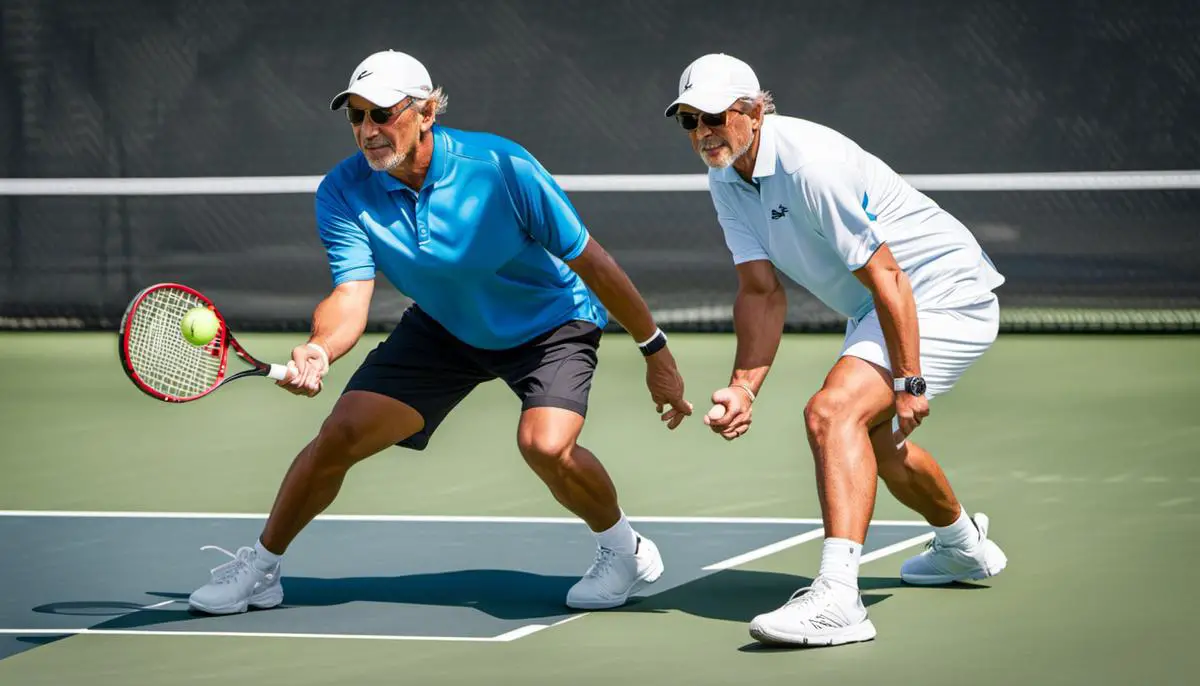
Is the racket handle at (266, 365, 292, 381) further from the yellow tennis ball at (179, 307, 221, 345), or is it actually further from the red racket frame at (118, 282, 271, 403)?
the yellow tennis ball at (179, 307, 221, 345)

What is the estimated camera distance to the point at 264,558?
209 inches

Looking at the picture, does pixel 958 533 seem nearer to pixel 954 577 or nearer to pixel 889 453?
pixel 954 577

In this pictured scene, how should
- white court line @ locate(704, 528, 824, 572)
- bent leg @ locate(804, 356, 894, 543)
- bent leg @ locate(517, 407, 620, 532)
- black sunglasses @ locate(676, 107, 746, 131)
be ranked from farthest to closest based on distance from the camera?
white court line @ locate(704, 528, 824, 572), bent leg @ locate(517, 407, 620, 532), black sunglasses @ locate(676, 107, 746, 131), bent leg @ locate(804, 356, 894, 543)

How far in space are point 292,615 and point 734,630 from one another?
46.2 inches

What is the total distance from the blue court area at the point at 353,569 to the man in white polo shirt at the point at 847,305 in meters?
0.71

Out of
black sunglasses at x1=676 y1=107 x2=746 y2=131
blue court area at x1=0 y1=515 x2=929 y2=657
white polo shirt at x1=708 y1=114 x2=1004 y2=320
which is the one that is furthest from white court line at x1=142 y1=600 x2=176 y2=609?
black sunglasses at x1=676 y1=107 x2=746 y2=131

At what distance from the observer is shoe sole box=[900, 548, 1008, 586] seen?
5453mm

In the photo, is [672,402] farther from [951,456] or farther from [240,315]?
[240,315]

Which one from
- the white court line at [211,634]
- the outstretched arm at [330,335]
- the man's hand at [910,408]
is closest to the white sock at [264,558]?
the white court line at [211,634]

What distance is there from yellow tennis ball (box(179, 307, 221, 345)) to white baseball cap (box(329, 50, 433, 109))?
62cm

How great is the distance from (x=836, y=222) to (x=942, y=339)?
553mm

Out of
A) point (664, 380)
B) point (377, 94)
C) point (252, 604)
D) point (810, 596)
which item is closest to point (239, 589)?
point (252, 604)

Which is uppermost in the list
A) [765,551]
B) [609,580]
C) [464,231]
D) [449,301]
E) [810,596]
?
[464,231]

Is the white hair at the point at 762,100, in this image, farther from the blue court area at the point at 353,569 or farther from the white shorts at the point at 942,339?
the blue court area at the point at 353,569
